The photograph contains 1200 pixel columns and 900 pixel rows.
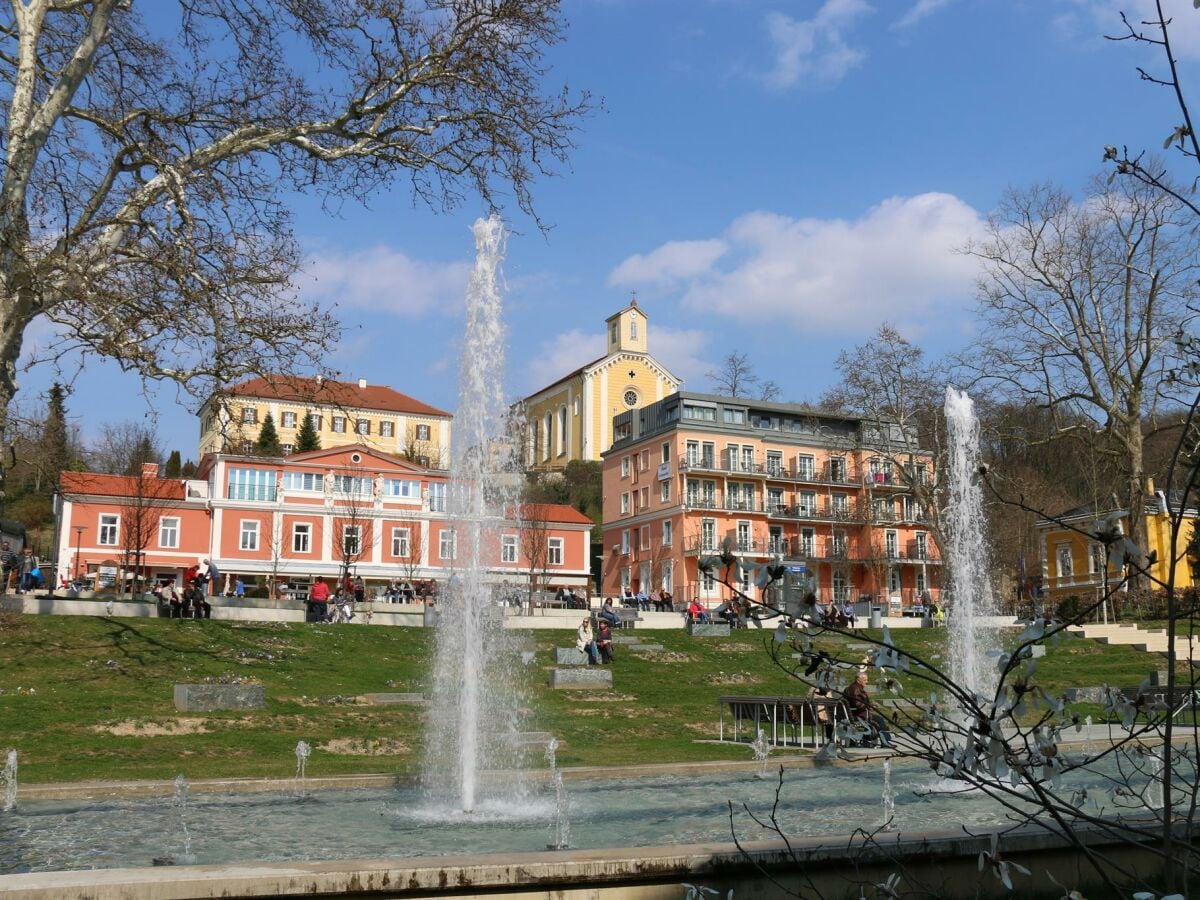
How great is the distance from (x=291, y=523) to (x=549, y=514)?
Result: 15.5 m

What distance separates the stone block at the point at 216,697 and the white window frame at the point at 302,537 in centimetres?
4642

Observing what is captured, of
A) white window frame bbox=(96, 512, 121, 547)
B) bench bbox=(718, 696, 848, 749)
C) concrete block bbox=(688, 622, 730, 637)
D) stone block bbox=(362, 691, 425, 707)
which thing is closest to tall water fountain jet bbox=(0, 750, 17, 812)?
stone block bbox=(362, 691, 425, 707)

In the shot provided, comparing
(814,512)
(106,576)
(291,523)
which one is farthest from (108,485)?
(814,512)

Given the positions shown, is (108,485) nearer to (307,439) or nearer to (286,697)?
(307,439)

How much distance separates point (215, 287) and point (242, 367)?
1.40m

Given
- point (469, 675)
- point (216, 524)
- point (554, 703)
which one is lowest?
point (554, 703)

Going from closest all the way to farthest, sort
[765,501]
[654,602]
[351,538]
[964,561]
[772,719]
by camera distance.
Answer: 1. [772,719]
2. [964,561]
3. [654,602]
4. [351,538]
5. [765,501]

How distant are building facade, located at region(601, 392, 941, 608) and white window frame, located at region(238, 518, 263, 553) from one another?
78.5 feet

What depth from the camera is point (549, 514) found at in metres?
68.2

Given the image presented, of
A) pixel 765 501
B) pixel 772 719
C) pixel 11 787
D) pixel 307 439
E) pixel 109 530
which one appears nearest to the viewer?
pixel 11 787

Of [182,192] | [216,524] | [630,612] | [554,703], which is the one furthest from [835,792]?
[216,524]

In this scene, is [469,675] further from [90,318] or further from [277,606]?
[277,606]

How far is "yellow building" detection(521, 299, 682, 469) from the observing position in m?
100

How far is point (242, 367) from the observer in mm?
18266
